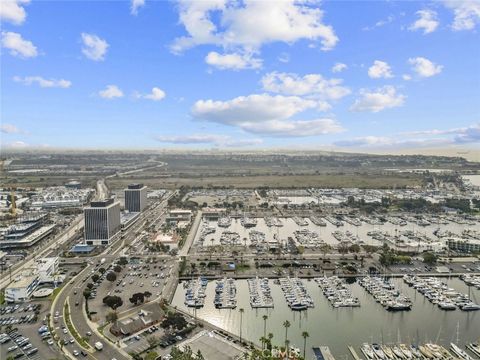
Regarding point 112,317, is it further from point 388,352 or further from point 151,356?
point 388,352

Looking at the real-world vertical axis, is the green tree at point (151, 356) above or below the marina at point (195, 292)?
above

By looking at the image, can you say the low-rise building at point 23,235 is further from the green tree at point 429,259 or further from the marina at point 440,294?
the green tree at point 429,259

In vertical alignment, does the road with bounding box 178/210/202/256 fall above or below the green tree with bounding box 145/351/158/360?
below

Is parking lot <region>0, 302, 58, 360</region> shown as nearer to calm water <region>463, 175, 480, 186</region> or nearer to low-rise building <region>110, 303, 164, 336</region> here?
low-rise building <region>110, 303, 164, 336</region>

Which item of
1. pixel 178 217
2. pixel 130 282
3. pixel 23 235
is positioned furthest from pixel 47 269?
pixel 178 217

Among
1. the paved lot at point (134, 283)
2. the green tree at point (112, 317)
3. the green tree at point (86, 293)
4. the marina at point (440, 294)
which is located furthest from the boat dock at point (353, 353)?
the green tree at point (86, 293)

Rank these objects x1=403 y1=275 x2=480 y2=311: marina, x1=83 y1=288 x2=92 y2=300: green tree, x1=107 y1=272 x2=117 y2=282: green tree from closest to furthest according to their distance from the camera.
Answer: x1=403 y1=275 x2=480 y2=311: marina < x1=83 y1=288 x2=92 y2=300: green tree < x1=107 y1=272 x2=117 y2=282: green tree

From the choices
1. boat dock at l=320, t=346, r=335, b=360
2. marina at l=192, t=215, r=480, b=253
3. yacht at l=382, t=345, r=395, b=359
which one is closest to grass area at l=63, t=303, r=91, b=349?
boat dock at l=320, t=346, r=335, b=360

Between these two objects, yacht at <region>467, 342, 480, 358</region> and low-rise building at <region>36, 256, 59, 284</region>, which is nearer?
yacht at <region>467, 342, 480, 358</region>
